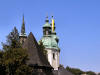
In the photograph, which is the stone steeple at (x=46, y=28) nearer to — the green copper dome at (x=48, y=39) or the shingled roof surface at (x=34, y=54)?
the green copper dome at (x=48, y=39)

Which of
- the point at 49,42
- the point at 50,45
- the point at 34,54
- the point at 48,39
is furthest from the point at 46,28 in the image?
the point at 34,54

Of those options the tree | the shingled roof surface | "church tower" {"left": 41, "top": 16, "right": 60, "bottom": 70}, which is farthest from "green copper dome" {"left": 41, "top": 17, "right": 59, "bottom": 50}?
the tree

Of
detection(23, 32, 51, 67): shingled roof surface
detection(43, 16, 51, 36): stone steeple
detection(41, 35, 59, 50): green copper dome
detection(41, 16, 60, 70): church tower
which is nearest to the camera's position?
detection(23, 32, 51, 67): shingled roof surface

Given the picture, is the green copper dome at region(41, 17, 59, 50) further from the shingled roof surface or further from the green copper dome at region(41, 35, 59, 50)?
the shingled roof surface

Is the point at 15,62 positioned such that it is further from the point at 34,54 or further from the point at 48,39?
the point at 48,39

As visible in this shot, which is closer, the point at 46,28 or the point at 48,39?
the point at 48,39

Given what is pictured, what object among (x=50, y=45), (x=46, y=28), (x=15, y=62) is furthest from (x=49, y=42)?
(x=15, y=62)

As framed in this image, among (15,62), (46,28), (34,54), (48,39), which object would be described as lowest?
(15,62)

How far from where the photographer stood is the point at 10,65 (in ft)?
113

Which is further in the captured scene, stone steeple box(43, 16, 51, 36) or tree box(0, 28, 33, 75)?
stone steeple box(43, 16, 51, 36)

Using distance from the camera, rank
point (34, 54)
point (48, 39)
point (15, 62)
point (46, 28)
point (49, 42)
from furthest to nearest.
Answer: point (46, 28), point (48, 39), point (49, 42), point (34, 54), point (15, 62)

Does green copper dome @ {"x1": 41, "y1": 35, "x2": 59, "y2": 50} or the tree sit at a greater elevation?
green copper dome @ {"x1": 41, "y1": 35, "x2": 59, "y2": 50}

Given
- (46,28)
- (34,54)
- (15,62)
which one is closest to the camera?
(15,62)

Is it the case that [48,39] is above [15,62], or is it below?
above
